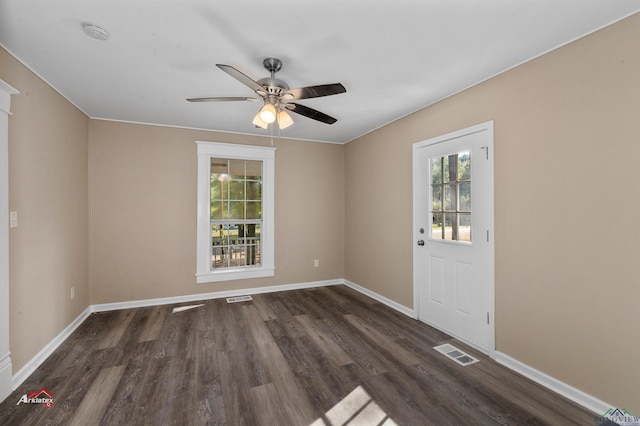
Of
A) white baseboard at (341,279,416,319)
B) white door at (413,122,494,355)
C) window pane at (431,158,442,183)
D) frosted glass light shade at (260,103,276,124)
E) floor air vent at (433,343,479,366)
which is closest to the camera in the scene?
frosted glass light shade at (260,103,276,124)

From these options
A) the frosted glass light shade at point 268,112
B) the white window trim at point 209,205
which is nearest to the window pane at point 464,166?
the frosted glass light shade at point 268,112

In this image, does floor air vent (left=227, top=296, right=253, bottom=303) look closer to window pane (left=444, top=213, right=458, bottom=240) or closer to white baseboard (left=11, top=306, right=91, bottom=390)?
white baseboard (left=11, top=306, right=91, bottom=390)

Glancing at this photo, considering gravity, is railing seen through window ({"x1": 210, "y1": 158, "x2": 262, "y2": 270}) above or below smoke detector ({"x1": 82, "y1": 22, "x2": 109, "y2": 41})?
below

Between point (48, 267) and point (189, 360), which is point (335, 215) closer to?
point (189, 360)

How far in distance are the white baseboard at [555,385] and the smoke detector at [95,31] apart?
4037mm

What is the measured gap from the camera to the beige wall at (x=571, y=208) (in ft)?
6.01

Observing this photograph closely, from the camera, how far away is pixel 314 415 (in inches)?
76.7

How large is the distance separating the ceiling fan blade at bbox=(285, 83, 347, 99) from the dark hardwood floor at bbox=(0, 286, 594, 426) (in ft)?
7.40

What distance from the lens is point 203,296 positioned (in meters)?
4.39

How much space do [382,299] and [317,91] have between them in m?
3.18

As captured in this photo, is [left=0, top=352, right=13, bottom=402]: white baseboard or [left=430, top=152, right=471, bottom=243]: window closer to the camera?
[left=0, top=352, right=13, bottom=402]: white baseboard

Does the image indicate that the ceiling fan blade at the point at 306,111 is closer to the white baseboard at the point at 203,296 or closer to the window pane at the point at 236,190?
the window pane at the point at 236,190

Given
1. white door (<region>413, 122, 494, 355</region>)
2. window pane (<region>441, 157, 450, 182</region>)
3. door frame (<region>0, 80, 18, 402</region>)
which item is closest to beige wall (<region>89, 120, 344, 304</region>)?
door frame (<region>0, 80, 18, 402</region>)

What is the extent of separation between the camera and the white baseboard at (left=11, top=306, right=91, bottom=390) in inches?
89.6
